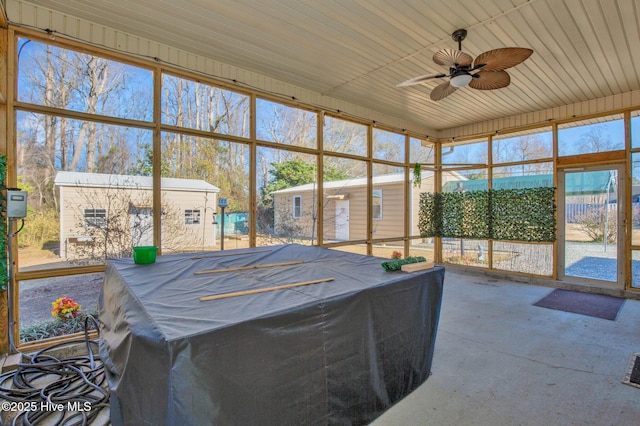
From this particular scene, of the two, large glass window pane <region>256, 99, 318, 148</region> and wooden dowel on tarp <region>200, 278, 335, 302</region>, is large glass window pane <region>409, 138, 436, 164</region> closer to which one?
large glass window pane <region>256, 99, 318, 148</region>

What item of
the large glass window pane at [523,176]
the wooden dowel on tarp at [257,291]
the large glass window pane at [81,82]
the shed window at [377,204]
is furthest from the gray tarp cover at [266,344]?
the large glass window pane at [523,176]

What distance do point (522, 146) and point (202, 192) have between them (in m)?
6.15

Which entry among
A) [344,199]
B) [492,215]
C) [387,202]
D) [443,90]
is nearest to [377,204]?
[387,202]

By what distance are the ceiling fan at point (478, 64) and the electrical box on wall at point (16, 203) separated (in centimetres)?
400

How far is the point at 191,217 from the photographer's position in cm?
402

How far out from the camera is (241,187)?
4438 millimetres

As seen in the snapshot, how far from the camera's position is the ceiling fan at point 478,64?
2836 mm

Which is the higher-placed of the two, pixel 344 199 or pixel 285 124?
pixel 285 124

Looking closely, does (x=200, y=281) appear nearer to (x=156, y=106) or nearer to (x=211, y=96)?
(x=156, y=106)

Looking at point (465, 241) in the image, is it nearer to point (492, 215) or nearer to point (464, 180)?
point (492, 215)

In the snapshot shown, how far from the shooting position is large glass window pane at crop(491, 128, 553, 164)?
597 cm

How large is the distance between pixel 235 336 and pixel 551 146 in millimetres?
6873

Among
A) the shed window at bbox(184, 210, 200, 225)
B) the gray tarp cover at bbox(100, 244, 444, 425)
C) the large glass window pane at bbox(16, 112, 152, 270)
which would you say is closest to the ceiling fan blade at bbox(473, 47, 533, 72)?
the gray tarp cover at bbox(100, 244, 444, 425)

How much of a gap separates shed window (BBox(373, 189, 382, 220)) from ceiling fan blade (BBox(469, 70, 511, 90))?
9.27 ft
